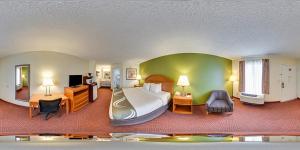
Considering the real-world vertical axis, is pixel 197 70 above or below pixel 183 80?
above

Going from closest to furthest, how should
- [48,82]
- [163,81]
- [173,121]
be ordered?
[48,82] → [173,121] → [163,81]

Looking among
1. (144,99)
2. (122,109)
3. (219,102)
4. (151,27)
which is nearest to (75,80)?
(122,109)

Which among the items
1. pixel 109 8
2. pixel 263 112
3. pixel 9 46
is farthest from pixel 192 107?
pixel 9 46

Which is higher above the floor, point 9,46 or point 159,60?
point 9,46

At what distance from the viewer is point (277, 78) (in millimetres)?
2109

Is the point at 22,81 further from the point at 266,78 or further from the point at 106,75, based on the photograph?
the point at 266,78

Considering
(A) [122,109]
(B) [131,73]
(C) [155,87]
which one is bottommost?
(A) [122,109]

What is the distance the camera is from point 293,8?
4.82 ft

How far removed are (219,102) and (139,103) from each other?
1115mm

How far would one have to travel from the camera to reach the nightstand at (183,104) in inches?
89.1

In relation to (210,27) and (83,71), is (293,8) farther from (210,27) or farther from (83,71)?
(83,71)

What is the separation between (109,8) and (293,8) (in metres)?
1.77

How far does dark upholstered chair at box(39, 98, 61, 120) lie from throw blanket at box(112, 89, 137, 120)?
2.55 feet

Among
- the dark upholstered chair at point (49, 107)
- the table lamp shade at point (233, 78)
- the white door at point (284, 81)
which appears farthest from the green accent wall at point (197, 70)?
the dark upholstered chair at point (49, 107)
